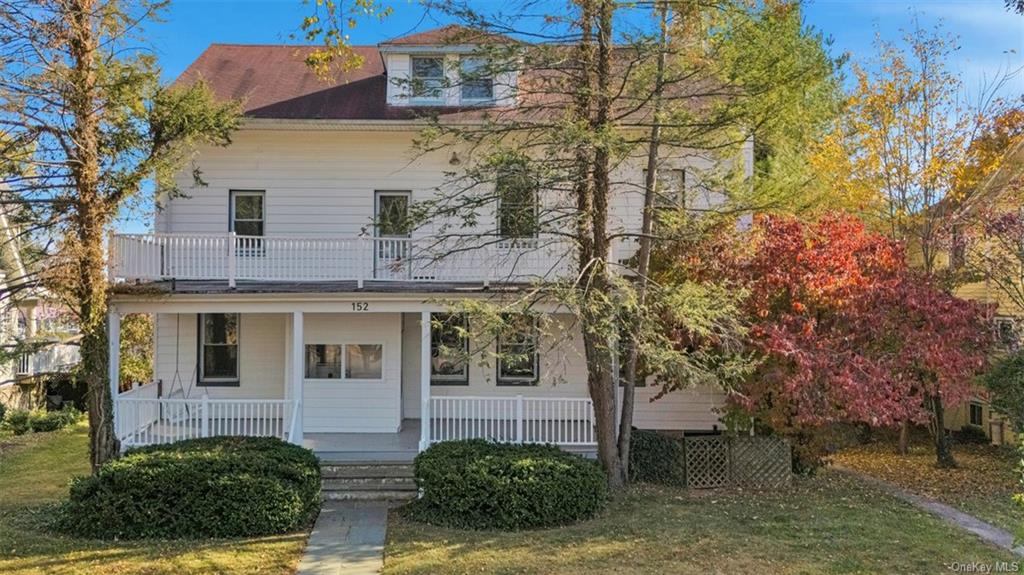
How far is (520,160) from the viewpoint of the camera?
27.7 ft

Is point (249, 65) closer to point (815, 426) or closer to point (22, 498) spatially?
point (22, 498)

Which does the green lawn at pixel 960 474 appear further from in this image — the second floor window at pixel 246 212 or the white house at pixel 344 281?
the second floor window at pixel 246 212

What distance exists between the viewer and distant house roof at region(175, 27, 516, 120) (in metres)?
14.0

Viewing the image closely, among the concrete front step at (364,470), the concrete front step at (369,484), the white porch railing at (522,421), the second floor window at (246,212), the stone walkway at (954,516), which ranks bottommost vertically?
the stone walkway at (954,516)

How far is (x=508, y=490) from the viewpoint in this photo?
8367mm

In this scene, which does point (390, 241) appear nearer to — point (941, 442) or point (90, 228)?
point (90, 228)

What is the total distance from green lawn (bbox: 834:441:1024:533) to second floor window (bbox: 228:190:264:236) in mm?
12971

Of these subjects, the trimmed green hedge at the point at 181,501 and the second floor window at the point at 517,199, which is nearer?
the trimmed green hedge at the point at 181,501

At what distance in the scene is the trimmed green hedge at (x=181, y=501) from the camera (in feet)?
26.2

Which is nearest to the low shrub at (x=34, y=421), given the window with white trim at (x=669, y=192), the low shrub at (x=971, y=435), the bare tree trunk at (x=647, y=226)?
the bare tree trunk at (x=647, y=226)

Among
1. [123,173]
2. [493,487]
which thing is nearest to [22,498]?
[123,173]

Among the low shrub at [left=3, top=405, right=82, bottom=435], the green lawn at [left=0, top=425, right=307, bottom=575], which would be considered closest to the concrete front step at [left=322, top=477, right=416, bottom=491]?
the green lawn at [left=0, top=425, right=307, bottom=575]

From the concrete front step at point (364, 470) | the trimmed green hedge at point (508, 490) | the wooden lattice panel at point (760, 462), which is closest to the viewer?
the trimmed green hedge at point (508, 490)

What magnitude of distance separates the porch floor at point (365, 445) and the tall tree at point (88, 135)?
3.24 meters
